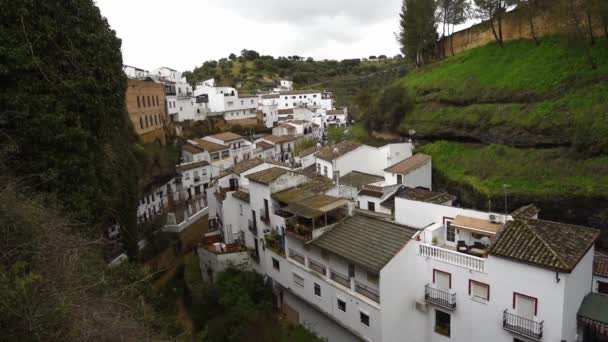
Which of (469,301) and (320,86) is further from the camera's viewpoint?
(320,86)

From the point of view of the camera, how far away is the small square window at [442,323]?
13.2 m

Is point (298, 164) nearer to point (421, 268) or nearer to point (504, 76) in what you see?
point (504, 76)

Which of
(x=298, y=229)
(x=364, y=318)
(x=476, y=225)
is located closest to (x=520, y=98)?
(x=476, y=225)

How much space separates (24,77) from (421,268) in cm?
1396

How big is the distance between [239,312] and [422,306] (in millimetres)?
7727

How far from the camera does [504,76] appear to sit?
2875cm

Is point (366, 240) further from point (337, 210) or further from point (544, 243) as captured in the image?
point (544, 243)

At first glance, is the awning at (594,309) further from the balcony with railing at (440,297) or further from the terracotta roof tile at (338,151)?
the terracotta roof tile at (338,151)

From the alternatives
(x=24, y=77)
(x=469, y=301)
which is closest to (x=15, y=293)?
(x=24, y=77)

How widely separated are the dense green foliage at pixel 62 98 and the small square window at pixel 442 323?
12201 millimetres

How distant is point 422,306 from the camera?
43.9 feet

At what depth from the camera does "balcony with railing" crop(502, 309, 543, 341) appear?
10.7 meters

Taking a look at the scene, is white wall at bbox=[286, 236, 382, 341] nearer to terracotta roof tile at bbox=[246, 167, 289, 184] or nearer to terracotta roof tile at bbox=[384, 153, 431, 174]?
terracotta roof tile at bbox=[246, 167, 289, 184]

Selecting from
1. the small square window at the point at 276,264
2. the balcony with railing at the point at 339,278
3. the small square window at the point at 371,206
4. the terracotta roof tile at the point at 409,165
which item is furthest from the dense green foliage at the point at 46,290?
the terracotta roof tile at the point at 409,165
